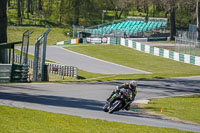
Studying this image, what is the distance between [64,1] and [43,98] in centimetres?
6176

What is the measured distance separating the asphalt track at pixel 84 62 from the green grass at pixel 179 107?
1584 centimetres

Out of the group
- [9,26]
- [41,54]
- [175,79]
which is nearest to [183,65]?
[175,79]

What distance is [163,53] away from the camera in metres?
47.4

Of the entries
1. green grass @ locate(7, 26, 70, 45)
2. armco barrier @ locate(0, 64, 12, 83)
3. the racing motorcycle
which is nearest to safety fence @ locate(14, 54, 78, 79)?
armco barrier @ locate(0, 64, 12, 83)

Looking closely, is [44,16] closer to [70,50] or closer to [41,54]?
[70,50]

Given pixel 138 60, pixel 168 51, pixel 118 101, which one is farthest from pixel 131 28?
pixel 118 101

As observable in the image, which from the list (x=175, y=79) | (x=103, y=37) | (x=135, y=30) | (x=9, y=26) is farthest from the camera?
(x=9, y=26)

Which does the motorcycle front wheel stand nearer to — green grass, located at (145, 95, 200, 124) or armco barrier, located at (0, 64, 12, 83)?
green grass, located at (145, 95, 200, 124)

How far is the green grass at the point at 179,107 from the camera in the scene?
17.3 metres

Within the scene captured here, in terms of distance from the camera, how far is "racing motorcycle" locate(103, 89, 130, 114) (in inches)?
646

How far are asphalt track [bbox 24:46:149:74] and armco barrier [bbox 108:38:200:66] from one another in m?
6.88

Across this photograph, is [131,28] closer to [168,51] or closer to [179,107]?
[168,51]

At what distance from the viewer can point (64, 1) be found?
261 ft

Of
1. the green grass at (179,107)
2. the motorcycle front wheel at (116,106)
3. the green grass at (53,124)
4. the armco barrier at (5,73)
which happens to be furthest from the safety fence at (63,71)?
the green grass at (53,124)
